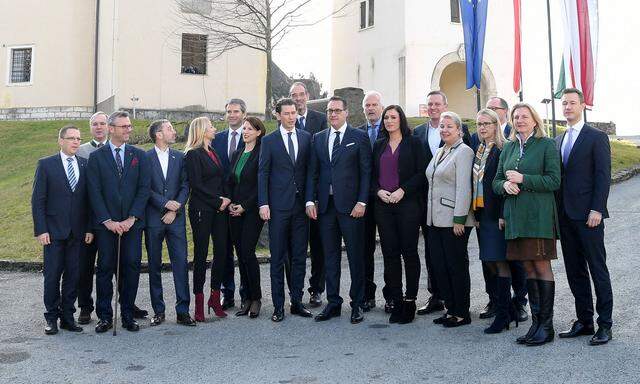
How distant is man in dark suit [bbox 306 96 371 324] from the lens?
778 cm

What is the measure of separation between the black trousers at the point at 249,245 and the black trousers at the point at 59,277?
1.77m

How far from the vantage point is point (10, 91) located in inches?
1192

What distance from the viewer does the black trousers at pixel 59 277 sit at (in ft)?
24.3

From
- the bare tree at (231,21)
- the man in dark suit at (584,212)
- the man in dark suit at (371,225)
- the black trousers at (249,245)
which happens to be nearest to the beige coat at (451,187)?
the man in dark suit at (584,212)

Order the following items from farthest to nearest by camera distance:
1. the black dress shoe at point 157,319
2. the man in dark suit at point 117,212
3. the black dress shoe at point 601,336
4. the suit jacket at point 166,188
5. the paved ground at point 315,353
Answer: the suit jacket at point 166,188 < the black dress shoe at point 157,319 < the man in dark suit at point 117,212 < the black dress shoe at point 601,336 < the paved ground at point 315,353

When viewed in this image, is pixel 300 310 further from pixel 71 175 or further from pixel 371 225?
pixel 71 175

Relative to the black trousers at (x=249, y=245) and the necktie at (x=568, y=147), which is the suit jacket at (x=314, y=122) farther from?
the necktie at (x=568, y=147)

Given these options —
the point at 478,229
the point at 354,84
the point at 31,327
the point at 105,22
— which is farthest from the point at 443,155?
the point at 354,84

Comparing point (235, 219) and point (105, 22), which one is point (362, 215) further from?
point (105, 22)

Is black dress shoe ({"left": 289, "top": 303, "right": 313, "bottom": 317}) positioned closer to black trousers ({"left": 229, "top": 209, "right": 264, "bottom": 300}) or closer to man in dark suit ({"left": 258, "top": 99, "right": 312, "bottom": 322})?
man in dark suit ({"left": 258, "top": 99, "right": 312, "bottom": 322})

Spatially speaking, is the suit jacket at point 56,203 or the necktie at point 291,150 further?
the necktie at point 291,150

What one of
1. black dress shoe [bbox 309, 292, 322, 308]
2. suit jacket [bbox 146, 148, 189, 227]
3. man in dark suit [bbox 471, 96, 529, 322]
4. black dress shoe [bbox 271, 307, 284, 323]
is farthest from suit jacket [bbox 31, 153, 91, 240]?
man in dark suit [bbox 471, 96, 529, 322]

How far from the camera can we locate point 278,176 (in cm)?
798

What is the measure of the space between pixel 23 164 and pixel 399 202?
16.7m
